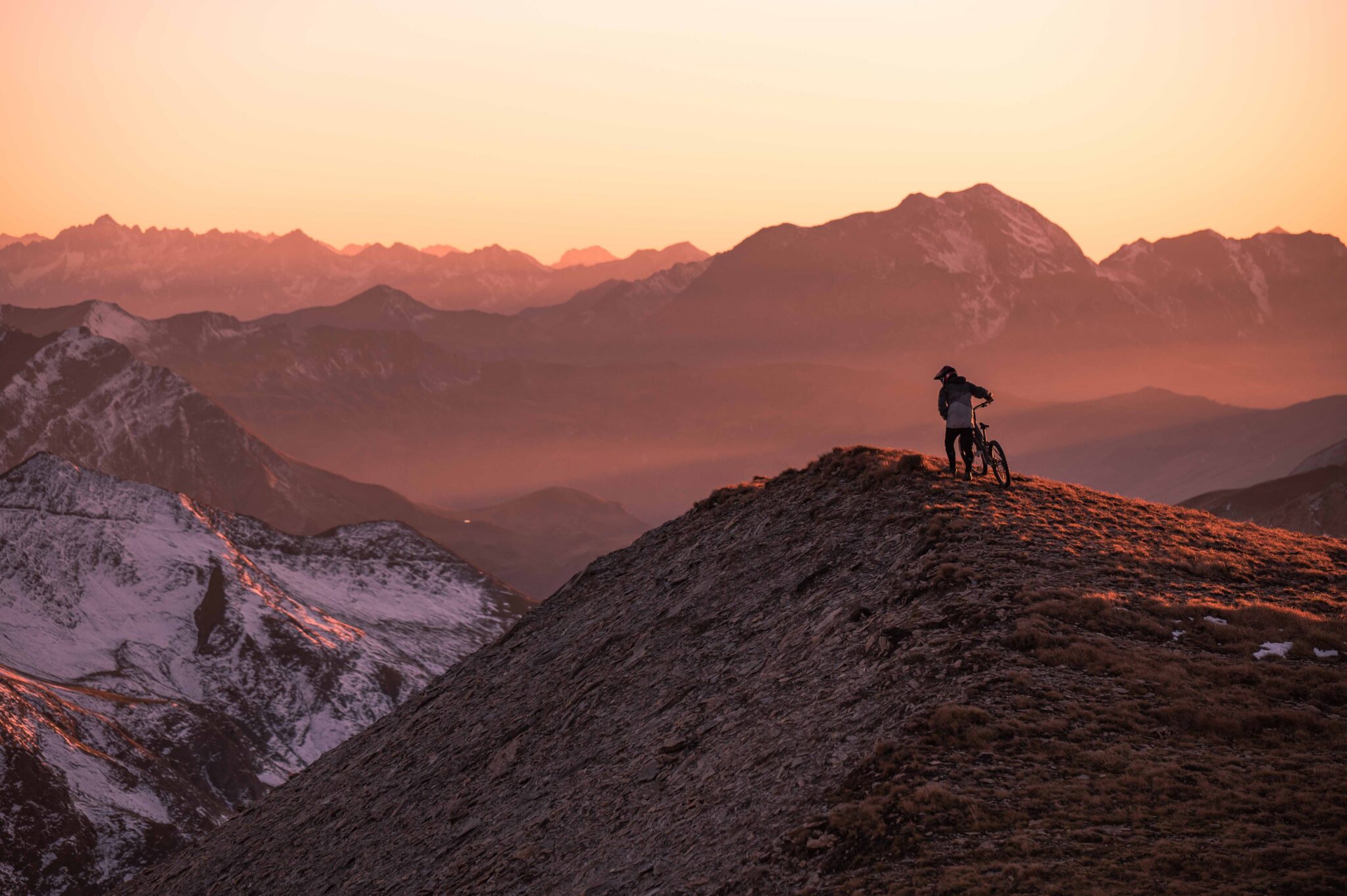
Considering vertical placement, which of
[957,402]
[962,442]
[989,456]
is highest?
[957,402]

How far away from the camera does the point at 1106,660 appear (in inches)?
1046

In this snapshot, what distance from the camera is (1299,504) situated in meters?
172

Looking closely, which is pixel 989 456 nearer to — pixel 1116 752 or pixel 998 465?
pixel 998 465

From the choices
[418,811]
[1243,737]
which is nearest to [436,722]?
[418,811]

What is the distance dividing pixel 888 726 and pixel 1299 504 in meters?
172

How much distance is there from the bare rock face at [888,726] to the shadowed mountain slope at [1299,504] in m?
131

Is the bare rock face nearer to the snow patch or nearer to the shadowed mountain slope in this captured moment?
the snow patch

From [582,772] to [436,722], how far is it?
15669 mm

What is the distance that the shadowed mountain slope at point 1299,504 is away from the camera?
163 metres

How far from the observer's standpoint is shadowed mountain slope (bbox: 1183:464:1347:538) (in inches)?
6422

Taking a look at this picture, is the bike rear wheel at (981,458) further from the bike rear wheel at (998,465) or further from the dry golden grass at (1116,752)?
the dry golden grass at (1116,752)

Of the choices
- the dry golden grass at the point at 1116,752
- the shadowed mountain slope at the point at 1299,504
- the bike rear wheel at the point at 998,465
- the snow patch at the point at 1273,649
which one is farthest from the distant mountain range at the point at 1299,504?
the snow patch at the point at 1273,649

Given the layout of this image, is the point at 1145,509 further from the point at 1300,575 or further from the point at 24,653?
the point at 24,653

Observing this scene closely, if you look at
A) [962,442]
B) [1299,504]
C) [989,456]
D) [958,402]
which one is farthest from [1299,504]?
[958,402]
